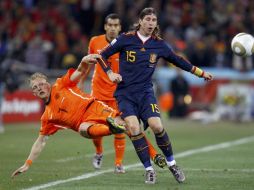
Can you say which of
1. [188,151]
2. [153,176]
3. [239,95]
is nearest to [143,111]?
[153,176]

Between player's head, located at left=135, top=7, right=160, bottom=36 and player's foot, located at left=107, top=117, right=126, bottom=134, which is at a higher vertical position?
player's head, located at left=135, top=7, right=160, bottom=36

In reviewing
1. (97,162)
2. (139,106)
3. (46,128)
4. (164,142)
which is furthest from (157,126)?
(97,162)

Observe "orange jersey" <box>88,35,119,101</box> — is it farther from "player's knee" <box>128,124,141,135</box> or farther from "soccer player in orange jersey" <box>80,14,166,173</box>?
"player's knee" <box>128,124,141,135</box>

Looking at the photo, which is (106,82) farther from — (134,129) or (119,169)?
(134,129)

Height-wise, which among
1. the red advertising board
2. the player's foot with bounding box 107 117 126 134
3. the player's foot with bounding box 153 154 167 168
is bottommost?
the red advertising board

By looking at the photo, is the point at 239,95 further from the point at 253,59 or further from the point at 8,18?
the point at 8,18

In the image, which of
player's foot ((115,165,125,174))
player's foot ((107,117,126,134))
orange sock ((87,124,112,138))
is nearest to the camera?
player's foot ((107,117,126,134))

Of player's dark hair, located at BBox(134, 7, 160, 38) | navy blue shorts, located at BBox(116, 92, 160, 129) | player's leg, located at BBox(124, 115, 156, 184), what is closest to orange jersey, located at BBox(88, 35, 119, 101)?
player's dark hair, located at BBox(134, 7, 160, 38)

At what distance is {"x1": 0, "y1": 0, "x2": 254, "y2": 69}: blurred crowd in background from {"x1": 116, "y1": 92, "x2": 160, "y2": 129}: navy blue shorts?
46.8 feet

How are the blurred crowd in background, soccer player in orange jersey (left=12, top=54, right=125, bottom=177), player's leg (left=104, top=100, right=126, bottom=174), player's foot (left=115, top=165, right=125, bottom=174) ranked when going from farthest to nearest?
the blurred crowd in background → player's leg (left=104, top=100, right=126, bottom=174) → player's foot (left=115, top=165, right=125, bottom=174) → soccer player in orange jersey (left=12, top=54, right=125, bottom=177)

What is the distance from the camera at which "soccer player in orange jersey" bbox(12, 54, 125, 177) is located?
11195 millimetres

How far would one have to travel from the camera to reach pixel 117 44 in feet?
36.5

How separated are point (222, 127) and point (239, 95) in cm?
269

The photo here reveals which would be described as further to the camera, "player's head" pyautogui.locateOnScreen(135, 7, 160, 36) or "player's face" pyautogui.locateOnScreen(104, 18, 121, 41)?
"player's face" pyautogui.locateOnScreen(104, 18, 121, 41)
